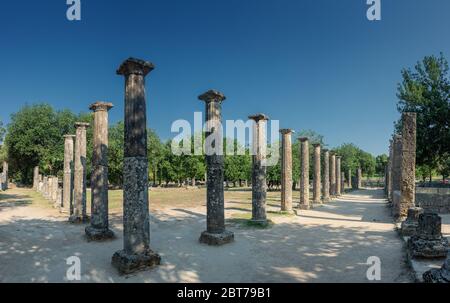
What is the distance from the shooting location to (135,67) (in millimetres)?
8078

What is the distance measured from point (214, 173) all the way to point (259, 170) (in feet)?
13.1

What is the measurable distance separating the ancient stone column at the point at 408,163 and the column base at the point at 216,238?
25.5 feet

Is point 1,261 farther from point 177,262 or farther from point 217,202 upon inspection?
point 217,202

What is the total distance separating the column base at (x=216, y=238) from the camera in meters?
9.77

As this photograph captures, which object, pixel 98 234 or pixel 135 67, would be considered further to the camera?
pixel 98 234

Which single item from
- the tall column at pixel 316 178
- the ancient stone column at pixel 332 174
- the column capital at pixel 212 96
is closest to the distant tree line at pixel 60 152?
the ancient stone column at pixel 332 174

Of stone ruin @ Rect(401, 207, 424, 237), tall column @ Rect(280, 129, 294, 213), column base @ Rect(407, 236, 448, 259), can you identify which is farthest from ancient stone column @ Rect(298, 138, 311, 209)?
column base @ Rect(407, 236, 448, 259)

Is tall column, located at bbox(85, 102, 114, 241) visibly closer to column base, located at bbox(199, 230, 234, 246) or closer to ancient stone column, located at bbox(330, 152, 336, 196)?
column base, located at bbox(199, 230, 234, 246)

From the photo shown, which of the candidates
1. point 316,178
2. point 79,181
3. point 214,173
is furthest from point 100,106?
point 316,178

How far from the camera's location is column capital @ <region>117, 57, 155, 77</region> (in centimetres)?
800

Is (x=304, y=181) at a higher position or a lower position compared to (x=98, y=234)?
higher

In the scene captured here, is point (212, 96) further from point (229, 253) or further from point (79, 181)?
point (79, 181)
